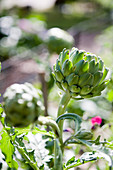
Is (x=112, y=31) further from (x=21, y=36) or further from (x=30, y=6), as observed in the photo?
(x=30, y=6)

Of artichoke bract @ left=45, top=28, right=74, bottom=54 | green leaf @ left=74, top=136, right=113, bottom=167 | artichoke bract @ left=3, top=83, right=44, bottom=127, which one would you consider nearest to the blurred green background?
artichoke bract @ left=45, top=28, right=74, bottom=54

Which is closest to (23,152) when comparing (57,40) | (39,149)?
(39,149)

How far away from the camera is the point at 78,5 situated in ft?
15.3

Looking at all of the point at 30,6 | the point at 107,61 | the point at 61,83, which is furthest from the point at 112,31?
the point at 30,6

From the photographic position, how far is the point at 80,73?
0.42m

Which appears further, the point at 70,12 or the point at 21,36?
the point at 70,12

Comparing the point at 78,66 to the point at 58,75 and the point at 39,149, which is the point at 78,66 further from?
the point at 39,149

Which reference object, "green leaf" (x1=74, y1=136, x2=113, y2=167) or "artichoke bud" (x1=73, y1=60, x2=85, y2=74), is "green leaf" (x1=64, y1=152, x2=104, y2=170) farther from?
"artichoke bud" (x1=73, y1=60, x2=85, y2=74)

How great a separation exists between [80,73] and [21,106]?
115 millimetres

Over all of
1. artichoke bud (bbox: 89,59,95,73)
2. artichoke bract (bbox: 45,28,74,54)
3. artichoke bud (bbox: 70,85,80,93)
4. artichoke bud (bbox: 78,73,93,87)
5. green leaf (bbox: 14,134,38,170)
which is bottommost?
green leaf (bbox: 14,134,38,170)

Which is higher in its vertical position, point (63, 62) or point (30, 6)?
point (30, 6)

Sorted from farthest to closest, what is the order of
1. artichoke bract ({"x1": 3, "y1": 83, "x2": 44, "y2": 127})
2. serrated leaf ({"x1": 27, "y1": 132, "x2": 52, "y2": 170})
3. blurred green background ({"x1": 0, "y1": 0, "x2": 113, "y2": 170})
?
blurred green background ({"x1": 0, "y1": 0, "x2": 113, "y2": 170}), serrated leaf ({"x1": 27, "y1": 132, "x2": 52, "y2": 170}), artichoke bract ({"x1": 3, "y1": 83, "x2": 44, "y2": 127})

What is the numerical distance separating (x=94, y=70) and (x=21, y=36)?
2174 mm

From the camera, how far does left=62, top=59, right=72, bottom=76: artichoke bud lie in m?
0.42
